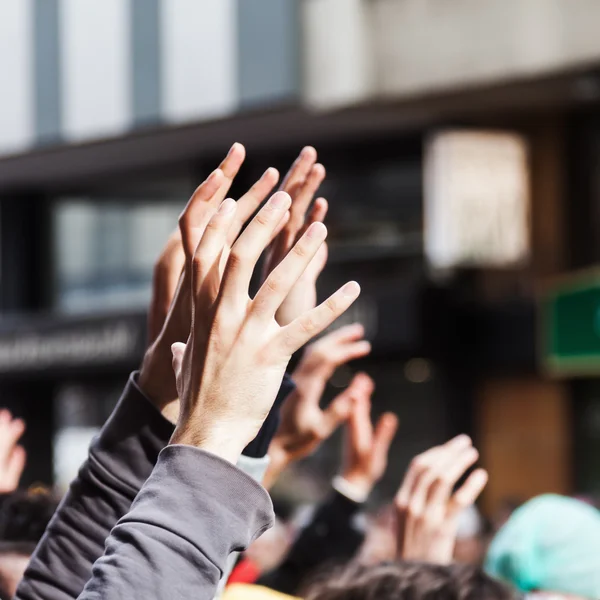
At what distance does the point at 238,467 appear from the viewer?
1.67 metres

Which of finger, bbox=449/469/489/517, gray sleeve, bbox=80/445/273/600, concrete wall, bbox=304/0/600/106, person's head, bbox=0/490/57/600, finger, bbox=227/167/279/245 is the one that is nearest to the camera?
gray sleeve, bbox=80/445/273/600

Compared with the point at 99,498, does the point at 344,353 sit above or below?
above

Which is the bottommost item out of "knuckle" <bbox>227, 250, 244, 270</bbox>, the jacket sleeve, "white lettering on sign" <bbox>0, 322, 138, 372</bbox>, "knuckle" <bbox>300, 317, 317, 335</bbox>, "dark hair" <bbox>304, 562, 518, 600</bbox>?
"white lettering on sign" <bbox>0, 322, 138, 372</bbox>

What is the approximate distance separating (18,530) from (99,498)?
0.83m

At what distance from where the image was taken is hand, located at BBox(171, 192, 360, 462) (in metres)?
1.68

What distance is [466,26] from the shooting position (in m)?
10.6

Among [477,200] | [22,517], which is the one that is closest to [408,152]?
[477,200]

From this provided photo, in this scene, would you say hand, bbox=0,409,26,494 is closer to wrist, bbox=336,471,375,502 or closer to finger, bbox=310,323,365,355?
finger, bbox=310,323,365,355

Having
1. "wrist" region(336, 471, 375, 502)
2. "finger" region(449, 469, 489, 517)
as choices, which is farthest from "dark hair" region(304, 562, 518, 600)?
"wrist" region(336, 471, 375, 502)

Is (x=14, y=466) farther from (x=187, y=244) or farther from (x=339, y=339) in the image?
(x=187, y=244)

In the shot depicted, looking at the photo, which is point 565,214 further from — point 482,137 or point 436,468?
point 436,468

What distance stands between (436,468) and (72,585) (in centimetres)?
96

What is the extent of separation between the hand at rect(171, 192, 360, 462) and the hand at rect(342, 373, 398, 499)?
1.65 m

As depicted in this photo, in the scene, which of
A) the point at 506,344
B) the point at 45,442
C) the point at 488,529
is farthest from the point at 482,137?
the point at 45,442
